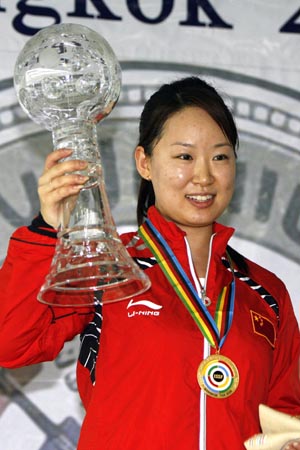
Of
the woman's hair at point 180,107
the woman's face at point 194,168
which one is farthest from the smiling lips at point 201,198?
the woman's hair at point 180,107

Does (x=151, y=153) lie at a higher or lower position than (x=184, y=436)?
higher

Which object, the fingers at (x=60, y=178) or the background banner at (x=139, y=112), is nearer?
the fingers at (x=60, y=178)

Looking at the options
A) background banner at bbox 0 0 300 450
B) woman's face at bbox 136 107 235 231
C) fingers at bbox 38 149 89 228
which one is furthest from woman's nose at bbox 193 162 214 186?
background banner at bbox 0 0 300 450

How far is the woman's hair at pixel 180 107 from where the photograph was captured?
165 centimetres

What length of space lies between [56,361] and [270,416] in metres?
0.87

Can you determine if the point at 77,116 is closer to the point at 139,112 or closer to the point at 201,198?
the point at 201,198

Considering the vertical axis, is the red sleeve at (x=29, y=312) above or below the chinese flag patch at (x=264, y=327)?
above

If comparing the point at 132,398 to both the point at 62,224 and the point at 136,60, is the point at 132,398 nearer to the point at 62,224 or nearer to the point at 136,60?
the point at 62,224

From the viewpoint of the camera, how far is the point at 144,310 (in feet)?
5.07

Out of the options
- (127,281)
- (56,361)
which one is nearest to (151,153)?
(127,281)

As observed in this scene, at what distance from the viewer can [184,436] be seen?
1458 mm

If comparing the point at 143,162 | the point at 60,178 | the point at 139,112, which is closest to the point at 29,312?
the point at 60,178

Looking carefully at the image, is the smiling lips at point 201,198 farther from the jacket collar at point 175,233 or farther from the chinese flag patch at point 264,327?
the chinese flag patch at point 264,327

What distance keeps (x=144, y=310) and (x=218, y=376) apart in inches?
6.8
